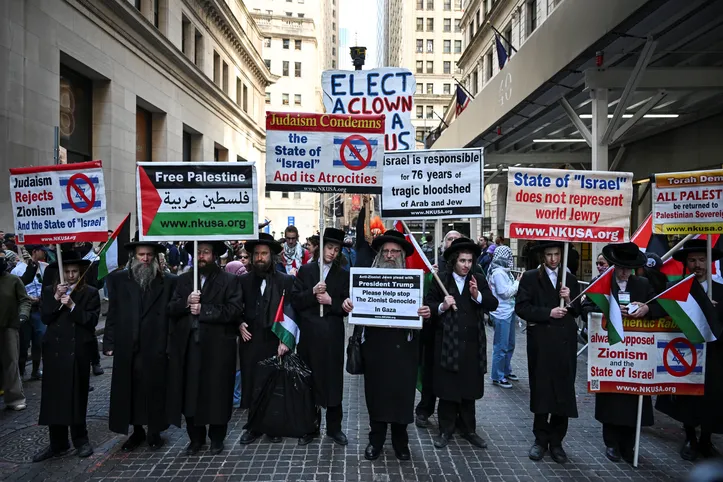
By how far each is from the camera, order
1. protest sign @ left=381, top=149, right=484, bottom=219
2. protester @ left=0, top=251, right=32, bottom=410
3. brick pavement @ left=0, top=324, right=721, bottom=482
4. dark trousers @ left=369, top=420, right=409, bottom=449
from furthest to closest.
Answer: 1. protester @ left=0, top=251, right=32, bottom=410
2. protest sign @ left=381, top=149, right=484, bottom=219
3. dark trousers @ left=369, top=420, right=409, bottom=449
4. brick pavement @ left=0, top=324, right=721, bottom=482

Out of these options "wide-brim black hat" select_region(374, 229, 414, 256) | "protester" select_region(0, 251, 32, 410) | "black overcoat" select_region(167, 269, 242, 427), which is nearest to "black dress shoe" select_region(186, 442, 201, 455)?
"black overcoat" select_region(167, 269, 242, 427)

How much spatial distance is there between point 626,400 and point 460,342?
1.59 meters

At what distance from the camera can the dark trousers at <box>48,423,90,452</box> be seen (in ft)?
17.5

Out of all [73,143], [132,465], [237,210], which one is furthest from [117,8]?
[132,465]

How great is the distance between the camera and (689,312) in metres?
5.12

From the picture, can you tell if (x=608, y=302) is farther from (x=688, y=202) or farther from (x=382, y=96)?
(x=382, y=96)

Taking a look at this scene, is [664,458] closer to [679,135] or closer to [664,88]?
[664,88]

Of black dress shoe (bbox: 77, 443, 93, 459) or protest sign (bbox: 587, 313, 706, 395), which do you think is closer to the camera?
protest sign (bbox: 587, 313, 706, 395)

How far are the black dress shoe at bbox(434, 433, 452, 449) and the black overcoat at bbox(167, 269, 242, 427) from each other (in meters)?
2.07

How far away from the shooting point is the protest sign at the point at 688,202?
5461 mm

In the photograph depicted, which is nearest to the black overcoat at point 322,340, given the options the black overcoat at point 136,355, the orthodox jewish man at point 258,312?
the orthodox jewish man at point 258,312

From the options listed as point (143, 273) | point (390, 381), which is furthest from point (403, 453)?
point (143, 273)

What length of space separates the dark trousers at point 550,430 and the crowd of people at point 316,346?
0.04 ft

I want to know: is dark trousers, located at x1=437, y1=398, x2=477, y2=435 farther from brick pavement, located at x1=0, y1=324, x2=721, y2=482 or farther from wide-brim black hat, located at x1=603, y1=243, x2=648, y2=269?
wide-brim black hat, located at x1=603, y1=243, x2=648, y2=269
